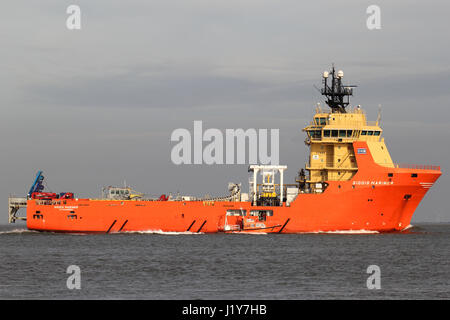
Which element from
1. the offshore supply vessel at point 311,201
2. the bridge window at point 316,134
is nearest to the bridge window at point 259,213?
the offshore supply vessel at point 311,201

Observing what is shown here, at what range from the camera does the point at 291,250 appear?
4641cm

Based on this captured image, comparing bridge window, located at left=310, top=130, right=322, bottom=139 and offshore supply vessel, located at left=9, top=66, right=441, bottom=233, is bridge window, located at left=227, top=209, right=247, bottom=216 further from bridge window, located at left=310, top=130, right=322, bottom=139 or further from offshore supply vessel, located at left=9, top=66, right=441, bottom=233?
bridge window, located at left=310, top=130, right=322, bottom=139

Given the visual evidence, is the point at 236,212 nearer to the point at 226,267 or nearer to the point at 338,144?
the point at 338,144

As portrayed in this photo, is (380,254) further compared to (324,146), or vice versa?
(324,146)

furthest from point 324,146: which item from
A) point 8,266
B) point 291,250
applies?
point 8,266

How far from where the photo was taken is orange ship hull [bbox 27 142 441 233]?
56.5 meters

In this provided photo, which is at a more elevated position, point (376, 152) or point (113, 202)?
point (376, 152)

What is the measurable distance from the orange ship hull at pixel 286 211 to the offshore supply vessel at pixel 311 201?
8cm

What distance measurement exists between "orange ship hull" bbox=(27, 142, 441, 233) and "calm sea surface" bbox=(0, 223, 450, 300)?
1298mm

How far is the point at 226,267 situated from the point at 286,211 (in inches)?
812

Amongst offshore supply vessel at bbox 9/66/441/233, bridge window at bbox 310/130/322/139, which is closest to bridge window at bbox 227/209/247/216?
offshore supply vessel at bbox 9/66/441/233
